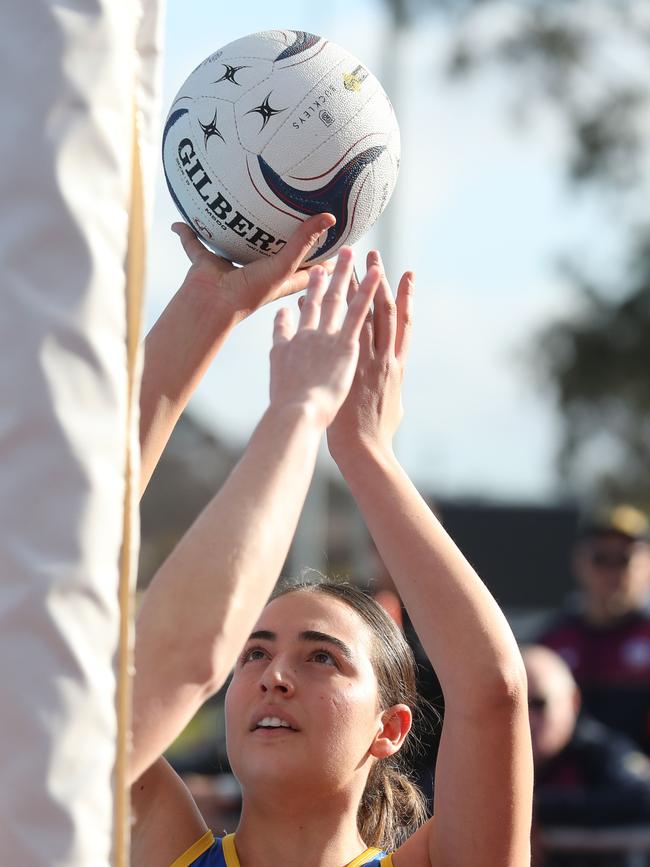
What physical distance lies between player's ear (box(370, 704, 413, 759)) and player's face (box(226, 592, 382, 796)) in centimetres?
3

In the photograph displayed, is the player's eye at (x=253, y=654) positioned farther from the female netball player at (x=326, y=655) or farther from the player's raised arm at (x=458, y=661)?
the player's raised arm at (x=458, y=661)

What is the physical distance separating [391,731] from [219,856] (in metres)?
0.51

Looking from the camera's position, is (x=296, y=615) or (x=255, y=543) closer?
(x=255, y=543)

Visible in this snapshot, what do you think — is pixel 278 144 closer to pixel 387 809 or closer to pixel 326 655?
pixel 326 655

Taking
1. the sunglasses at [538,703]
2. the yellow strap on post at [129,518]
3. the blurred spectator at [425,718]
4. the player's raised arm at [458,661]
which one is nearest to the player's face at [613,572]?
the sunglasses at [538,703]

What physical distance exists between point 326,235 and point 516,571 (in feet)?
56.6

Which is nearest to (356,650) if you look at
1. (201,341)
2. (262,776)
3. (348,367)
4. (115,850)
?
(262,776)

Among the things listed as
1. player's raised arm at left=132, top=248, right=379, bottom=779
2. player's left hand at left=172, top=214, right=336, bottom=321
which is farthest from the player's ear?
player's raised arm at left=132, top=248, right=379, bottom=779

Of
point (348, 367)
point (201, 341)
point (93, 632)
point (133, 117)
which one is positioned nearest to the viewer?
point (93, 632)

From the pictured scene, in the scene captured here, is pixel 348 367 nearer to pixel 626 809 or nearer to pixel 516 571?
pixel 626 809

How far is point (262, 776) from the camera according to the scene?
289cm

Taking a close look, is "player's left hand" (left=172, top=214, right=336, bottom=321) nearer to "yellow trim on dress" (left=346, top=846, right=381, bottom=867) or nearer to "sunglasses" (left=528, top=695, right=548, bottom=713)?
"yellow trim on dress" (left=346, top=846, right=381, bottom=867)

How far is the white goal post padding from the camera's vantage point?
59.2 inches

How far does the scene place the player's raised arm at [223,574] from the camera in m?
1.76
